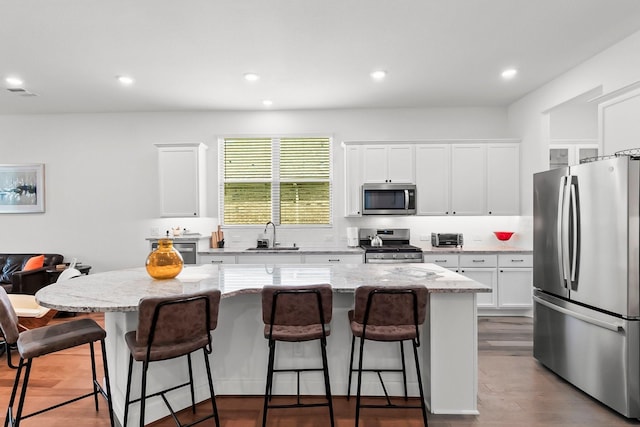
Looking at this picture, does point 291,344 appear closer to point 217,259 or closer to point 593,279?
point 593,279

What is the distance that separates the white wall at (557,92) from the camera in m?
3.35

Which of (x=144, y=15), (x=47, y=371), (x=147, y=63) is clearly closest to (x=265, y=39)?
(x=144, y=15)

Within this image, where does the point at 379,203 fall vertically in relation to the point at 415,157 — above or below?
below

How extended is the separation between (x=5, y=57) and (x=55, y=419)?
3381 mm

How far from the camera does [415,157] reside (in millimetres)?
5148

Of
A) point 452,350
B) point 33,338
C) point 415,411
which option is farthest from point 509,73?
point 33,338

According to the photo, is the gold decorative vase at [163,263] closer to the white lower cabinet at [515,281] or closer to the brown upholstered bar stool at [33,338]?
the brown upholstered bar stool at [33,338]

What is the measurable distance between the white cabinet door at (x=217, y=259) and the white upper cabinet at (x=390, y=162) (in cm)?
222

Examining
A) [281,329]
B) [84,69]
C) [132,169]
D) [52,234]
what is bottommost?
[281,329]

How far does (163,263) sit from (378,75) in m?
3.04

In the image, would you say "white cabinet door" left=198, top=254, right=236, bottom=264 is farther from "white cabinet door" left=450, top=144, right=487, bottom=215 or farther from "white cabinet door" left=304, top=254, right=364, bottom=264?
"white cabinet door" left=450, top=144, right=487, bottom=215

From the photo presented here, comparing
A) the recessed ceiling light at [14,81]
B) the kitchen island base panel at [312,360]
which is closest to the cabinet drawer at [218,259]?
the kitchen island base panel at [312,360]

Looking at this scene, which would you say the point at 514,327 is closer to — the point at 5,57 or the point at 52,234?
the point at 5,57

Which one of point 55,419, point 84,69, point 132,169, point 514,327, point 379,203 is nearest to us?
point 55,419
